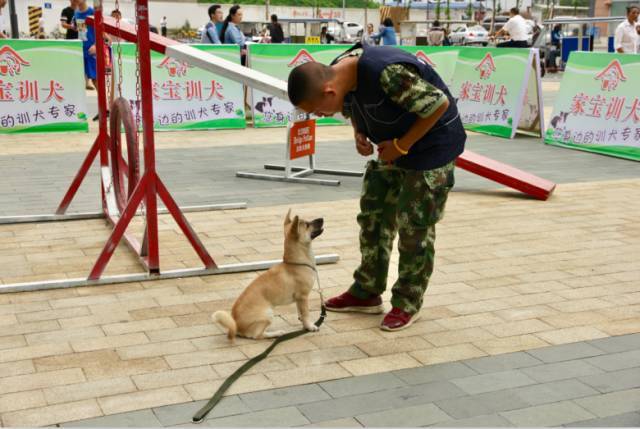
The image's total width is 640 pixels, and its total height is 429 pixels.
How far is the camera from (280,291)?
13.8 feet

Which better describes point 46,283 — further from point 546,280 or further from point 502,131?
point 502,131

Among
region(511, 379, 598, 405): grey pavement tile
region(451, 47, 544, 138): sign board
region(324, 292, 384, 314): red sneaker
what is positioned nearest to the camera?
region(511, 379, 598, 405): grey pavement tile

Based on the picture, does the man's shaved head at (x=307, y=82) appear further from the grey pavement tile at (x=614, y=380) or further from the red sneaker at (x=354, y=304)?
the grey pavement tile at (x=614, y=380)

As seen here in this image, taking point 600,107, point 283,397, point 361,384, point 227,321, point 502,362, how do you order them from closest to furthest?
point 283,397
point 361,384
point 502,362
point 227,321
point 600,107

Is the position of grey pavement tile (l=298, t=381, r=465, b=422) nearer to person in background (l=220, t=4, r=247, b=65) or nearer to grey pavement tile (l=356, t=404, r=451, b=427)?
grey pavement tile (l=356, t=404, r=451, b=427)

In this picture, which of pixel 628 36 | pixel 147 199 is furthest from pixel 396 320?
pixel 628 36

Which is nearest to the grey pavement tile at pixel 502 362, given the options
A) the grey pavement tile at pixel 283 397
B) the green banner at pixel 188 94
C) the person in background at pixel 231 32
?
the grey pavement tile at pixel 283 397

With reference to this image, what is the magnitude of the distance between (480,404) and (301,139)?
5726 millimetres

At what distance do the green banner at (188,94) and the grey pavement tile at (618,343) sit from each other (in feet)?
30.0

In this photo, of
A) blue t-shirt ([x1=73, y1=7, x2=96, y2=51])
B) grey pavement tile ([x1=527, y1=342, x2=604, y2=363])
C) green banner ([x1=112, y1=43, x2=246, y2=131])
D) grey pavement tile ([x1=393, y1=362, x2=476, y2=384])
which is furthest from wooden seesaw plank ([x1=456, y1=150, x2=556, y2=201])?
blue t-shirt ([x1=73, y1=7, x2=96, y2=51])

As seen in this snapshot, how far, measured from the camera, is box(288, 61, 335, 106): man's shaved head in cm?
386

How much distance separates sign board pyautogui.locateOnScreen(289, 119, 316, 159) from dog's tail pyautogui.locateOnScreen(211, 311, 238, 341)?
474 centimetres

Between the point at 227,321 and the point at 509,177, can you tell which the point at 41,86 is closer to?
the point at 509,177

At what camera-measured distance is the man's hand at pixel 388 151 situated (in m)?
4.03
